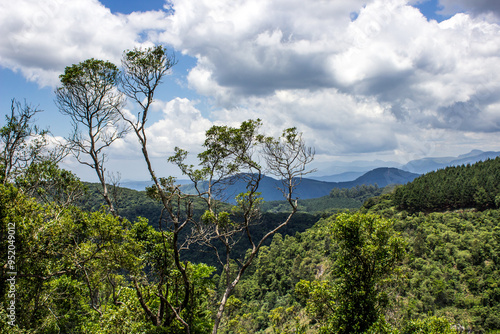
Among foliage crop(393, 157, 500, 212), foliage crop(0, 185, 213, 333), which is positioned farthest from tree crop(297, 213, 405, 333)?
foliage crop(393, 157, 500, 212)

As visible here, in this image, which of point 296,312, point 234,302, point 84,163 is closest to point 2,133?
A: point 84,163

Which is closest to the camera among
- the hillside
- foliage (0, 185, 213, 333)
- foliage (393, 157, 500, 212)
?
foliage (0, 185, 213, 333)

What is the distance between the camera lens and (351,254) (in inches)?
454

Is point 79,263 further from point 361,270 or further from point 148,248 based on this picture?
point 361,270

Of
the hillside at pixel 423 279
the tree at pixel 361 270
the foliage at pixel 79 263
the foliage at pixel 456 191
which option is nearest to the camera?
the foliage at pixel 79 263

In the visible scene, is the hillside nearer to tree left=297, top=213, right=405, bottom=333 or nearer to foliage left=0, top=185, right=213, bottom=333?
tree left=297, top=213, right=405, bottom=333

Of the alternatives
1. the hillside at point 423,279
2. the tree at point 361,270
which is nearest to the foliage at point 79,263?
the tree at point 361,270

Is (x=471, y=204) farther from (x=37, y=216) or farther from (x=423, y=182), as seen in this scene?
(x=37, y=216)

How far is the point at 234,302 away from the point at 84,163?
33.9 m

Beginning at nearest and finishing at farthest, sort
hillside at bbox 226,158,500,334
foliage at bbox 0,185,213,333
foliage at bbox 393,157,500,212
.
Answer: foliage at bbox 0,185,213,333
hillside at bbox 226,158,500,334
foliage at bbox 393,157,500,212

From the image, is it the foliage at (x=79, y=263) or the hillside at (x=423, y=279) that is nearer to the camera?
the foliage at (x=79, y=263)

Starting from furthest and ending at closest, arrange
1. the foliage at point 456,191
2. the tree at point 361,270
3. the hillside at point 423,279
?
the foliage at point 456,191
the hillside at point 423,279
the tree at point 361,270

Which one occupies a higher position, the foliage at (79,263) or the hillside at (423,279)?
the foliage at (79,263)

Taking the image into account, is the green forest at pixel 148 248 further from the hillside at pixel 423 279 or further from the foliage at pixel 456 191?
the foliage at pixel 456 191
